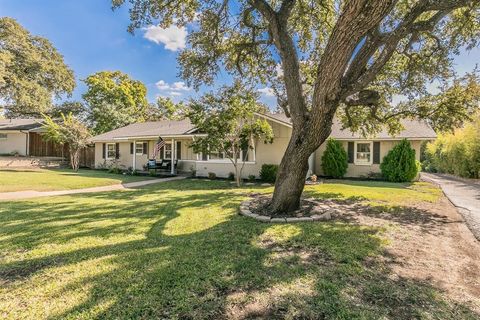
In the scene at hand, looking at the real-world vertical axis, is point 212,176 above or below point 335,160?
below

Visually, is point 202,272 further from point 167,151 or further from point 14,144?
point 14,144

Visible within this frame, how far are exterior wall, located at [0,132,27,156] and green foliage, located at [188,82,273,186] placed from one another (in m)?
25.3

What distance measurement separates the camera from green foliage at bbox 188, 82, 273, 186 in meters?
11.6

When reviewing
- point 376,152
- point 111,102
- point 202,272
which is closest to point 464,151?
point 376,152

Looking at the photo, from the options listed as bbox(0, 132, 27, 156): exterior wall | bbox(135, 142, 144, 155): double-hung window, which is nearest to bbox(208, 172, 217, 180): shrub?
bbox(135, 142, 144, 155): double-hung window

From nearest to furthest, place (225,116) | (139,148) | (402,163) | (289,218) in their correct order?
(289,218)
(225,116)
(402,163)
(139,148)

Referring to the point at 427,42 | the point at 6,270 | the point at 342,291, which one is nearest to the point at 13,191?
the point at 6,270

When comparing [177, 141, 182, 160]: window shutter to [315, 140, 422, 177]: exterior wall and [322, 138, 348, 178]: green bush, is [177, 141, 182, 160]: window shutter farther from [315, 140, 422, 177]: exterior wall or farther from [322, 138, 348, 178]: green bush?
[322, 138, 348, 178]: green bush

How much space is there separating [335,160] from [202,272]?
14.4 m

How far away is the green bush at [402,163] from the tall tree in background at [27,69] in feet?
94.5

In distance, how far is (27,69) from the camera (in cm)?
2533

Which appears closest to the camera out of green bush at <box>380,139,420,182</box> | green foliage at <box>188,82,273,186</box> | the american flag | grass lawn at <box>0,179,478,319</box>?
grass lawn at <box>0,179,478,319</box>

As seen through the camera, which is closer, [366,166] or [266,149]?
[266,149]

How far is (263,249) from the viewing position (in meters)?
4.27
